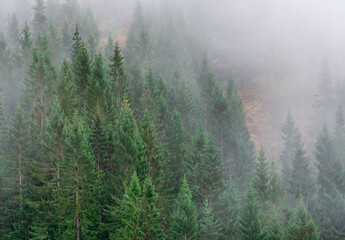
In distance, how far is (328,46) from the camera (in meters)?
109

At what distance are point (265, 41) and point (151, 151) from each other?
91.5m

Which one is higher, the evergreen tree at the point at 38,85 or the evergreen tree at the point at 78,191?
the evergreen tree at the point at 38,85

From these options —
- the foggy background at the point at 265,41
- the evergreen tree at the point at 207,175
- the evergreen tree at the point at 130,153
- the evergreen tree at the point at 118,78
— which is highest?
the foggy background at the point at 265,41

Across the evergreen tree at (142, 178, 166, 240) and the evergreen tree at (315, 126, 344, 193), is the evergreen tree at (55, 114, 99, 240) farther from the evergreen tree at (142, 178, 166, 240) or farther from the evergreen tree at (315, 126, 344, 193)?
the evergreen tree at (315, 126, 344, 193)

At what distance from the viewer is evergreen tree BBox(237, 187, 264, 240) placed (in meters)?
34.4

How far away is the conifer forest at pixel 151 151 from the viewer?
1236 inches

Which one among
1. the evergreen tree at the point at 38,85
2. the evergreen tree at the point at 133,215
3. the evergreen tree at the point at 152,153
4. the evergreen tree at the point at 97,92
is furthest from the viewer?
the evergreen tree at the point at 38,85

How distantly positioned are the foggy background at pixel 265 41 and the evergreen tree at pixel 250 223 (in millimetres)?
46353

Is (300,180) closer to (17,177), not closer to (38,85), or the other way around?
(38,85)

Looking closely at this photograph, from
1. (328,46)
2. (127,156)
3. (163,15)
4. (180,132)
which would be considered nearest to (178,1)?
(163,15)

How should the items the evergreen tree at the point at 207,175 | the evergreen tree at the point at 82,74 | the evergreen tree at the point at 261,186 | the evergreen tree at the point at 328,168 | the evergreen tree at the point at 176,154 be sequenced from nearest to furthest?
the evergreen tree at the point at 207,175 → the evergreen tree at the point at 261,186 → the evergreen tree at the point at 176,154 → the evergreen tree at the point at 82,74 → the evergreen tree at the point at 328,168

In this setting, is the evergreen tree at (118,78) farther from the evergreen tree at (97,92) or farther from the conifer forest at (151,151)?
the evergreen tree at (97,92)

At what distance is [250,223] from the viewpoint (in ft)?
114

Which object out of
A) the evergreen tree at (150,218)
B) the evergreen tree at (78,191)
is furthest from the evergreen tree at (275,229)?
the evergreen tree at (78,191)
